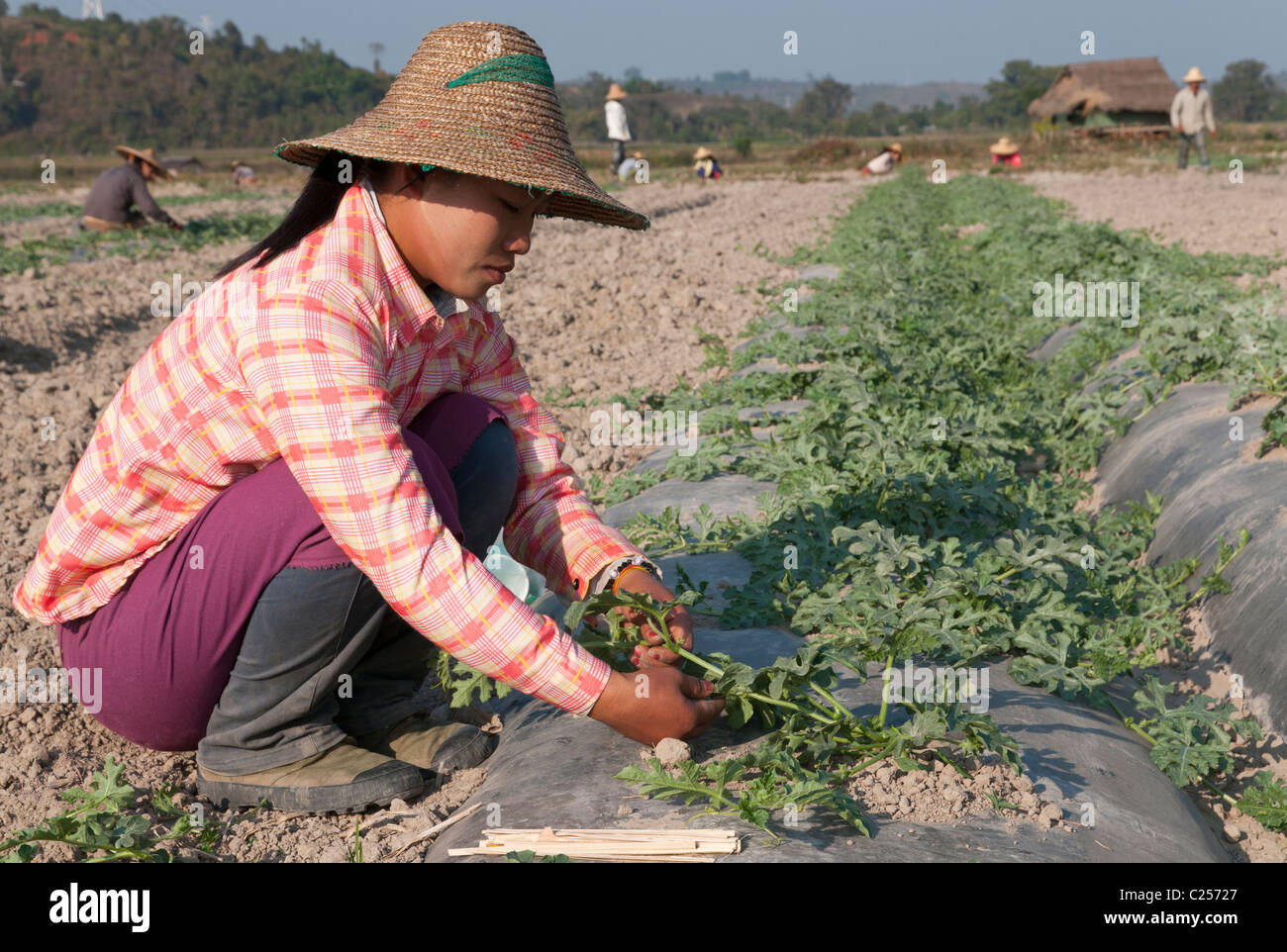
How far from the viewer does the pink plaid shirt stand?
183 cm

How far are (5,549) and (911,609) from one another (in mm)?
3097

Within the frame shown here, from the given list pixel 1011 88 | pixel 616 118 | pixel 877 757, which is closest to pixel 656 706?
pixel 877 757

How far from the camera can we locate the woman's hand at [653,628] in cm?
213

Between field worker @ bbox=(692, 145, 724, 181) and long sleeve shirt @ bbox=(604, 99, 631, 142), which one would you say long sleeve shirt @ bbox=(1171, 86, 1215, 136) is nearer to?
long sleeve shirt @ bbox=(604, 99, 631, 142)

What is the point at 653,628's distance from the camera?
2152mm

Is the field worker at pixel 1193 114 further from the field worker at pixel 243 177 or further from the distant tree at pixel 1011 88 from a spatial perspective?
the distant tree at pixel 1011 88

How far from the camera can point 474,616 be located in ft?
6.11

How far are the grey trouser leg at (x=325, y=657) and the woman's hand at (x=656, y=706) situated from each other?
533mm

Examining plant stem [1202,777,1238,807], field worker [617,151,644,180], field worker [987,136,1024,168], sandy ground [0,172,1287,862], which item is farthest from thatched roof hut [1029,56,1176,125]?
plant stem [1202,777,1238,807]

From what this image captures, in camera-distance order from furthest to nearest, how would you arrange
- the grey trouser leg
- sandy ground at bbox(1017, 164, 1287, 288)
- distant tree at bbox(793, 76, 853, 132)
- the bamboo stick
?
1. distant tree at bbox(793, 76, 853, 132)
2. sandy ground at bbox(1017, 164, 1287, 288)
3. the grey trouser leg
4. the bamboo stick

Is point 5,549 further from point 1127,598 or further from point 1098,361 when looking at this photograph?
point 1098,361

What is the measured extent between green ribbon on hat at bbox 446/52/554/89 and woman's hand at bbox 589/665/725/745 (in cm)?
107

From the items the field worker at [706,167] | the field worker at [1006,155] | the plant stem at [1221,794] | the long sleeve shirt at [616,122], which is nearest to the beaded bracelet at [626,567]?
the plant stem at [1221,794]
